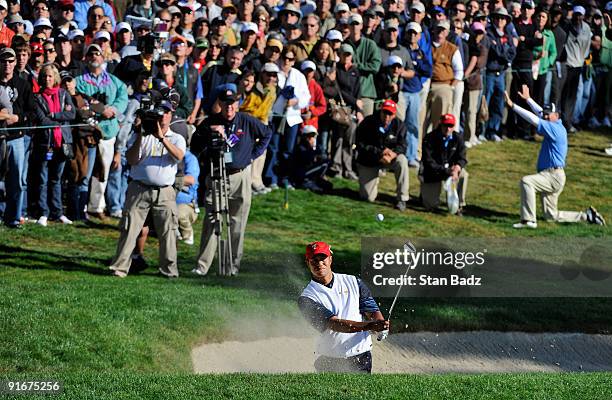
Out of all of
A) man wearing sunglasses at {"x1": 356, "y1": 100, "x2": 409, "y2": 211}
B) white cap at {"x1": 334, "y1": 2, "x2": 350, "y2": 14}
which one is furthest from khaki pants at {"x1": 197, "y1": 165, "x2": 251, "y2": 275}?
white cap at {"x1": 334, "y1": 2, "x2": 350, "y2": 14}

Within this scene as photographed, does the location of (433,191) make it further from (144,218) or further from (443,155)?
(144,218)

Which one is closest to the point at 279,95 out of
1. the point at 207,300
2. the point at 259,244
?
the point at 259,244

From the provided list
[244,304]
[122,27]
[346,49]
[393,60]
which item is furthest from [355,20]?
[244,304]

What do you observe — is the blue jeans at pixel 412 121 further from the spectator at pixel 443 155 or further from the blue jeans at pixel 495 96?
the blue jeans at pixel 495 96

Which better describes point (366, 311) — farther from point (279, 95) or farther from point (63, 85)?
point (279, 95)

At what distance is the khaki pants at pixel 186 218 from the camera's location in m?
17.9

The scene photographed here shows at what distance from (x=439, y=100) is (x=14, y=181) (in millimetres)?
8632

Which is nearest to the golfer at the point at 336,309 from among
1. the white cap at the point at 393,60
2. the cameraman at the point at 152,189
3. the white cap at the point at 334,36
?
the cameraman at the point at 152,189

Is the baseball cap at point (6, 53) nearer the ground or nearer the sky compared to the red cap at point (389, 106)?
nearer the sky

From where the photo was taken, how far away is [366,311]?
1110 centimetres

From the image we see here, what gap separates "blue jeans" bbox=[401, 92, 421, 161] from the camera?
885 inches

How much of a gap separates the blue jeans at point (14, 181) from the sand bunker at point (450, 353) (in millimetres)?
4245

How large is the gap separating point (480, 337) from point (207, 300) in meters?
3.28

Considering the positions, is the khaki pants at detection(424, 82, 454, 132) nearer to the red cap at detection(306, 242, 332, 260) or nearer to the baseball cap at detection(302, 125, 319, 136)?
the baseball cap at detection(302, 125, 319, 136)
